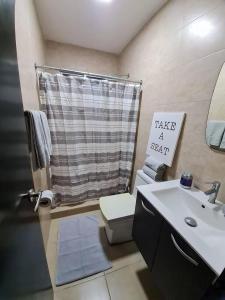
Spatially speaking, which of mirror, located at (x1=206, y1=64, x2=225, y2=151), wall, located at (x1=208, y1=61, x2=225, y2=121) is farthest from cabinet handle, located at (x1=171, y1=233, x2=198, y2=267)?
wall, located at (x1=208, y1=61, x2=225, y2=121)

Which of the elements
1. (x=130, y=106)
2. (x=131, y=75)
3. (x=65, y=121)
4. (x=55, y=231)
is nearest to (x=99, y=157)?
(x=65, y=121)

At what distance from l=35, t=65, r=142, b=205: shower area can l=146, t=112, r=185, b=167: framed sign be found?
46cm

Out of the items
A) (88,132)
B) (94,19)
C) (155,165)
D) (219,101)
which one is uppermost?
(94,19)

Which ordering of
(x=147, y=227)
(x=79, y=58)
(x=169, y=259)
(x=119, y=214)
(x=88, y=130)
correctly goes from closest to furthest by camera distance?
1. (x=169, y=259)
2. (x=147, y=227)
3. (x=119, y=214)
4. (x=88, y=130)
5. (x=79, y=58)

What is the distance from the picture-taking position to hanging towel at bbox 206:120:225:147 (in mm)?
959

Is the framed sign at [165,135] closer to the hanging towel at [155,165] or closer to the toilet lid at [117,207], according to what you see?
the hanging towel at [155,165]

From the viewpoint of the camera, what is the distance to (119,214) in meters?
1.43

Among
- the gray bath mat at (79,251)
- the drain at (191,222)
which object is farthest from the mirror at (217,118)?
the gray bath mat at (79,251)

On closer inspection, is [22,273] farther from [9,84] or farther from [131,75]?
[131,75]

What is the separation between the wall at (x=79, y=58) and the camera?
213 cm

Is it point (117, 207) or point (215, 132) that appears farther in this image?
point (117, 207)

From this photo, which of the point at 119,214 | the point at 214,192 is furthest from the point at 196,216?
the point at 119,214

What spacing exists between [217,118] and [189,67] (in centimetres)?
51

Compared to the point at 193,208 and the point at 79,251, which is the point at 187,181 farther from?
the point at 79,251
